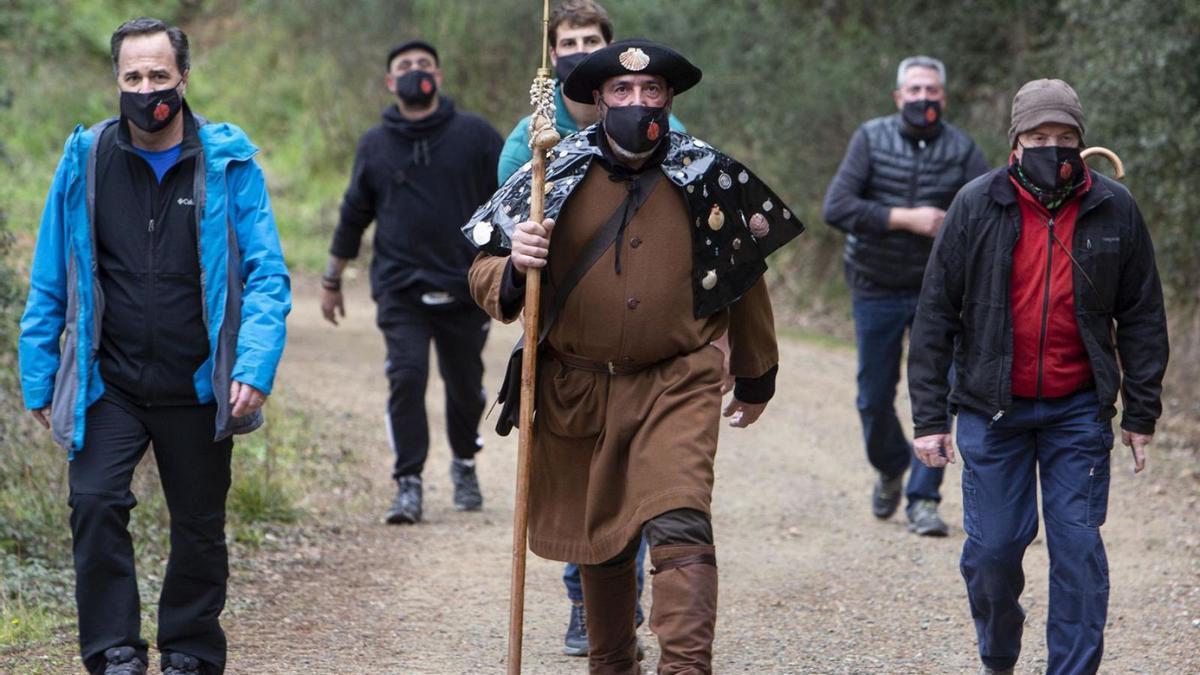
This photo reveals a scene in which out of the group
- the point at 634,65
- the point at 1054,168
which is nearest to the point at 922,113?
the point at 1054,168

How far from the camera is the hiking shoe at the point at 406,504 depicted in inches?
349

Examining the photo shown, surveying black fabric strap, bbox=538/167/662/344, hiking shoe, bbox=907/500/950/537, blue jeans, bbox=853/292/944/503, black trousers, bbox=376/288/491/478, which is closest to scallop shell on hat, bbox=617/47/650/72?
black fabric strap, bbox=538/167/662/344

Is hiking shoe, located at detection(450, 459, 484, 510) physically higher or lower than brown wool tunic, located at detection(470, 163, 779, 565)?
lower

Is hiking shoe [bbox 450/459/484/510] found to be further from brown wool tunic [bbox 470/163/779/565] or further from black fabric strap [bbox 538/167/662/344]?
black fabric strap [bbox 538/167/662/344]

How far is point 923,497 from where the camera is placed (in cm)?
865

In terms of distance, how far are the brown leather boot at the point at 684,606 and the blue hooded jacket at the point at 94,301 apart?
57.9 inches

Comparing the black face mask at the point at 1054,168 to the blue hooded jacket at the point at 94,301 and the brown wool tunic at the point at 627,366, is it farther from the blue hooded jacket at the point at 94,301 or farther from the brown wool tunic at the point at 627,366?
the blue hooded jacket at the point at 94,301

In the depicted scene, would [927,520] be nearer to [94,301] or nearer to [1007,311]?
[1007,311]

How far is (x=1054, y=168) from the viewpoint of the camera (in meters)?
5.25

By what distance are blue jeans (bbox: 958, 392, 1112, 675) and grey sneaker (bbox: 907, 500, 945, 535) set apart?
3008 mm

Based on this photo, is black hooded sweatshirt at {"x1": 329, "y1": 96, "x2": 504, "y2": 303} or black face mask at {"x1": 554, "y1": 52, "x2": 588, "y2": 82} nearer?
black face mask at {"x1": 554, "y1": 52, "x2": 588, "y2": 82}

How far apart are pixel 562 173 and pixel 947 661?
2694 millimetres

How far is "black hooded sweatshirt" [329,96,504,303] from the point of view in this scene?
8.64m

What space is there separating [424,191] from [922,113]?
2.64 metres
